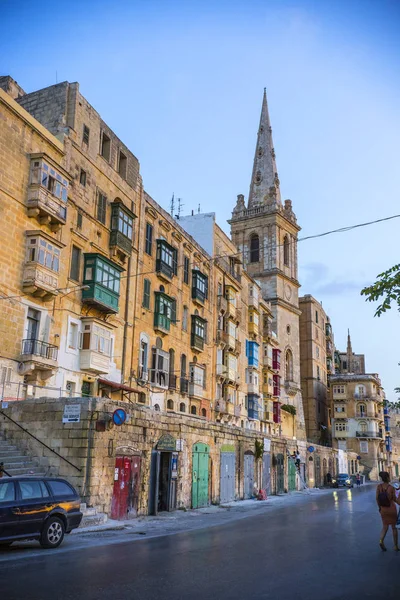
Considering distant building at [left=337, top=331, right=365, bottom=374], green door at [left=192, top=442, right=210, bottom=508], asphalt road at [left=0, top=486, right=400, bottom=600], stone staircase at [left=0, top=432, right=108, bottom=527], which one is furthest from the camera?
distant building at [left=337, top=331, right=365, bottom=374]

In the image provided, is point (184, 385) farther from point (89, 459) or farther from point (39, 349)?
point (89, 459)

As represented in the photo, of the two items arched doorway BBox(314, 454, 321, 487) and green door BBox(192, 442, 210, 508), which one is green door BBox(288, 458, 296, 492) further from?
green door BBox(192, 442, 210, 508)

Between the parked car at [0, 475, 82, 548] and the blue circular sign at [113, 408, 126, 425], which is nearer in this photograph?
the parked car at [0, 475, 82, 548]

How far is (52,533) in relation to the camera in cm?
1255

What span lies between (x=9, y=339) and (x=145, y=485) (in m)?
8.42

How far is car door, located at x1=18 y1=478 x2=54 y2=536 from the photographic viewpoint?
39.0ft

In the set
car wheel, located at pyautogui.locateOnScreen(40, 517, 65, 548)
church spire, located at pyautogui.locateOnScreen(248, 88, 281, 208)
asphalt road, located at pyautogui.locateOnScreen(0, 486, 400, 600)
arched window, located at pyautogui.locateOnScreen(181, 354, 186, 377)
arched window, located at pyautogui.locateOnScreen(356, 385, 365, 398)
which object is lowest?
asphalt road, located at pyautogui.locateOnScreen(0, 486, 400, 600)

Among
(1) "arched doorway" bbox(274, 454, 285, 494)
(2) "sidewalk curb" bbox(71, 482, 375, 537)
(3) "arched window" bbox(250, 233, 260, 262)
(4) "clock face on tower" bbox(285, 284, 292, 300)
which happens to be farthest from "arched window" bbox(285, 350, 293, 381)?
(2) "sidewalk curb" bbox(71, 482, 375, 537)

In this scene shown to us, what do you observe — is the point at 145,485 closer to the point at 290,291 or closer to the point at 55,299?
the point at 55,299

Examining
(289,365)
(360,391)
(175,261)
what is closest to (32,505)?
(175,261)

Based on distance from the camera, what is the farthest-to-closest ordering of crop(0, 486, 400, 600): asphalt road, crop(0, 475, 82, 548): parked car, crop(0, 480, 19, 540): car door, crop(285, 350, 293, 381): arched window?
1. crop(285, 350, 293, 381): arched window
2. crop(0, 475, 82, 548): parked car
3. crop(0, 480, 19, 540): car door
4. crop(0, 486, 400, 600): asphalt road

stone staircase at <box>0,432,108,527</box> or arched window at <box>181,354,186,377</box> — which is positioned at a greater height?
arched window at <box>181,354,186,377</box>

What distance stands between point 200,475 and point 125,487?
7.29 meters

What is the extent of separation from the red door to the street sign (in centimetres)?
219
